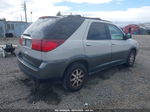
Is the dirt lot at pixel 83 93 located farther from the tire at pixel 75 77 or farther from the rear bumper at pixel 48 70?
the rear bumper at pixel 48 70

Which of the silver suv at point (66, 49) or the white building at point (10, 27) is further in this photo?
the white building at point (10, 27)

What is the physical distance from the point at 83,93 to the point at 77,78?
43cm

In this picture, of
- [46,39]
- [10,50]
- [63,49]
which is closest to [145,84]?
[63,49]

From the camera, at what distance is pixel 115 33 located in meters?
5.02

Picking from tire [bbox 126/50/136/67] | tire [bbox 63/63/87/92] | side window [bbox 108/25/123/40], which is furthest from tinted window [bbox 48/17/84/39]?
tire [bbox 126/50/136/67]

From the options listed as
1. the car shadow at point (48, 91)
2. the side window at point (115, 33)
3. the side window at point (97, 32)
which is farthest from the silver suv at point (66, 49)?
the car shadow at point (48, 91)

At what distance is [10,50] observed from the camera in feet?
25.2

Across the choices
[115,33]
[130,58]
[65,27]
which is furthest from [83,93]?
[130,58]

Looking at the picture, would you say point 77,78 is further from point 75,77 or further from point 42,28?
point 42,28

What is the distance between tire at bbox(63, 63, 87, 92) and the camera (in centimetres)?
358

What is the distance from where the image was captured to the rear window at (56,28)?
3232mm

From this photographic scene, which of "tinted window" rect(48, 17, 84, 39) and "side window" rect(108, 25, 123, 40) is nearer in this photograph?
"tinted window" rect(48, 17, 84, 39)

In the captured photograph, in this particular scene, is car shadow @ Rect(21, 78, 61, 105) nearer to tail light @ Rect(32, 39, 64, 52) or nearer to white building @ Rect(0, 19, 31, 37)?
tail light @ Rect(32, 39, 64, 52)

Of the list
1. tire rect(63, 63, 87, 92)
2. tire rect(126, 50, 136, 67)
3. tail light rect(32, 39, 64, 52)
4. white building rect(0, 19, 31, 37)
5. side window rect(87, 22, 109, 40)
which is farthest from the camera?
white building rect(0, 19, 31, 37)
